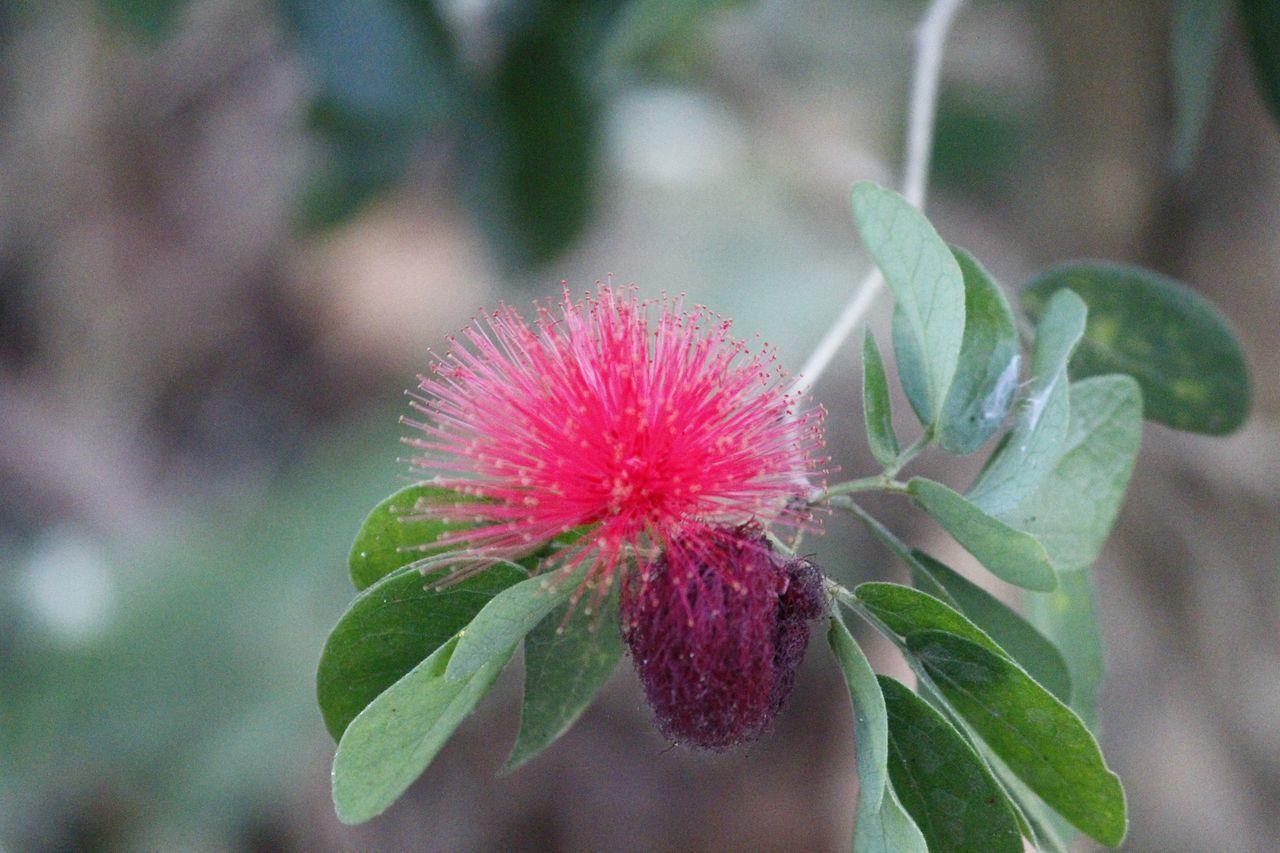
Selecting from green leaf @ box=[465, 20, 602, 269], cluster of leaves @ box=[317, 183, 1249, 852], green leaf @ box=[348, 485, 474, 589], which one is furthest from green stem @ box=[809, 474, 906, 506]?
green leaf @ box=[465, 20, 602, 269]

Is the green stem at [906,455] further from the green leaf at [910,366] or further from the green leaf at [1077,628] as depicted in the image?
the green leaf at [1077,628]

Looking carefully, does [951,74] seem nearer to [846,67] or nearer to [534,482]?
[846,67]

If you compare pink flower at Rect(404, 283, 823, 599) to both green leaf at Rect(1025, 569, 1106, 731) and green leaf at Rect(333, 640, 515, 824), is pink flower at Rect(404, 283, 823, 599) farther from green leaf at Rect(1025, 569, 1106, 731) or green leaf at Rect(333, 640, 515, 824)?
green leaf at Rect(1025, 569, 1106, 731)

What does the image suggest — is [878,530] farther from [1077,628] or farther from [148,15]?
[148,15]

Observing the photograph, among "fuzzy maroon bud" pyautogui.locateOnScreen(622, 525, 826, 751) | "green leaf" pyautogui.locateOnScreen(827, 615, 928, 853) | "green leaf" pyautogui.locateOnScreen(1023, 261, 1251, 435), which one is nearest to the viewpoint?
"green leaf" pyautogui.locateOnScreen(827, 615, 928, 853)

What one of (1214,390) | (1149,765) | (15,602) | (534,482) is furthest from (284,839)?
(1214,390)

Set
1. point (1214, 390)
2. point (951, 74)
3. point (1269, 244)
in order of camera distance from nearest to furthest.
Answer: point (1214, 390)
point (1269, 244)
point (951, 74)

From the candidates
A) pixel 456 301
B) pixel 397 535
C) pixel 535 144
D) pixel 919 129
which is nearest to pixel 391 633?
pixel 397 535
